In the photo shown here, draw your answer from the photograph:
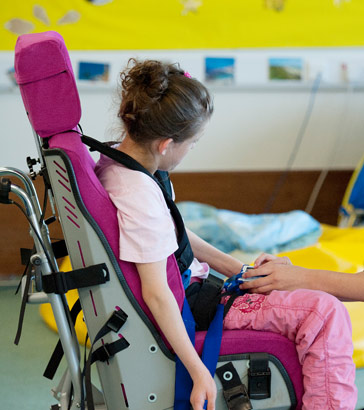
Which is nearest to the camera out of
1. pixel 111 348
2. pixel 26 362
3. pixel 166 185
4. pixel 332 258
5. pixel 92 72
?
pixel 111 348

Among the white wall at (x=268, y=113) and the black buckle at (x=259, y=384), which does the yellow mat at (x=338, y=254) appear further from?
the black buckle at (x=259, y=384)

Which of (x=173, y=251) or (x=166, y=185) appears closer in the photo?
(x=173, y=251)

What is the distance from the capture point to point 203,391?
122 cm

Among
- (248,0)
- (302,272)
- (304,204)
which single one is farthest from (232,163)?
(302,272)

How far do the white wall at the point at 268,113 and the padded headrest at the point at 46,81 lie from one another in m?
2.19

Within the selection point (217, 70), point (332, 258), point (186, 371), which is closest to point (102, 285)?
point (186, 371)

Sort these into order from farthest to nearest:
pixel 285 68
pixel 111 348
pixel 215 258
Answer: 1. pixel 285 68
2. pixel 215 258
3. pixel 111 348

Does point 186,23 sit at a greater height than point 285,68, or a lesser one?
greater

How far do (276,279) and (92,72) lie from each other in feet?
7.43

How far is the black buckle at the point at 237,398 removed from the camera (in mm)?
1291

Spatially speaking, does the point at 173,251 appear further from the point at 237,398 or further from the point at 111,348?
the point at 237,398

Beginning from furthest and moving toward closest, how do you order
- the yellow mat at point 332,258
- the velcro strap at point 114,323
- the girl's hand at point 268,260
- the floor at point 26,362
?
the yellow mat at point 332,258 < the floor at point 26,362 < the girl's hand at point 268,260 < the velcro strap at point 114,323

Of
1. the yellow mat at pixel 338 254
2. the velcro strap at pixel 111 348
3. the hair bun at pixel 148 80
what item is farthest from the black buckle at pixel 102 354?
the yellow mat at pixel 338 254

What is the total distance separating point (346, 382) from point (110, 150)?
2.42ft
